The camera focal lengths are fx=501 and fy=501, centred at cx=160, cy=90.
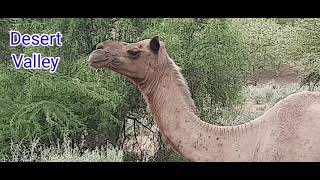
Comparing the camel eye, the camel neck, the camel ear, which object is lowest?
the camel neck

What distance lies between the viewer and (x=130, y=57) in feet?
11.6

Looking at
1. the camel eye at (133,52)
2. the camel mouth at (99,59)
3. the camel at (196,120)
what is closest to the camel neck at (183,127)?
the camel at (196,120)

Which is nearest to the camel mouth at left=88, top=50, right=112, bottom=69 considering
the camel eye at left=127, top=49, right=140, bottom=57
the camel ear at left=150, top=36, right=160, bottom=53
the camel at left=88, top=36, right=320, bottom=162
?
the camel at left=88, top=36, right=320, bottom=162

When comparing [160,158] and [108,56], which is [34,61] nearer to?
[160,158]

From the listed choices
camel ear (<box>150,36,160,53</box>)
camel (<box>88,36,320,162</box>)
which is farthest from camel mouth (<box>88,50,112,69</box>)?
camel ear (<box>150,36,160,53</box>)

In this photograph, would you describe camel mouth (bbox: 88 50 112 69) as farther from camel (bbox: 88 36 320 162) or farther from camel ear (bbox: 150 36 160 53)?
camel ear (bbox: 150 36 160 53)

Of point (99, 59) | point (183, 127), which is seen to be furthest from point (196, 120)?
point (99, 59)

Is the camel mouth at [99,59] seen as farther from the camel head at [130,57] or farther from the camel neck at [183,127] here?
the camel neck at [183,127]

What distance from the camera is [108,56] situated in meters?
3.47

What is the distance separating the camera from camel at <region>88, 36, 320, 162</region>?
3.42m

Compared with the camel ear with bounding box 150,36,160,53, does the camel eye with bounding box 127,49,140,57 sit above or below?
below

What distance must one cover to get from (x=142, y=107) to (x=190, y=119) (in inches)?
118

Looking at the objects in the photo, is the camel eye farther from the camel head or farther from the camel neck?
the camel neck

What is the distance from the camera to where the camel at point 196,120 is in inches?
135
